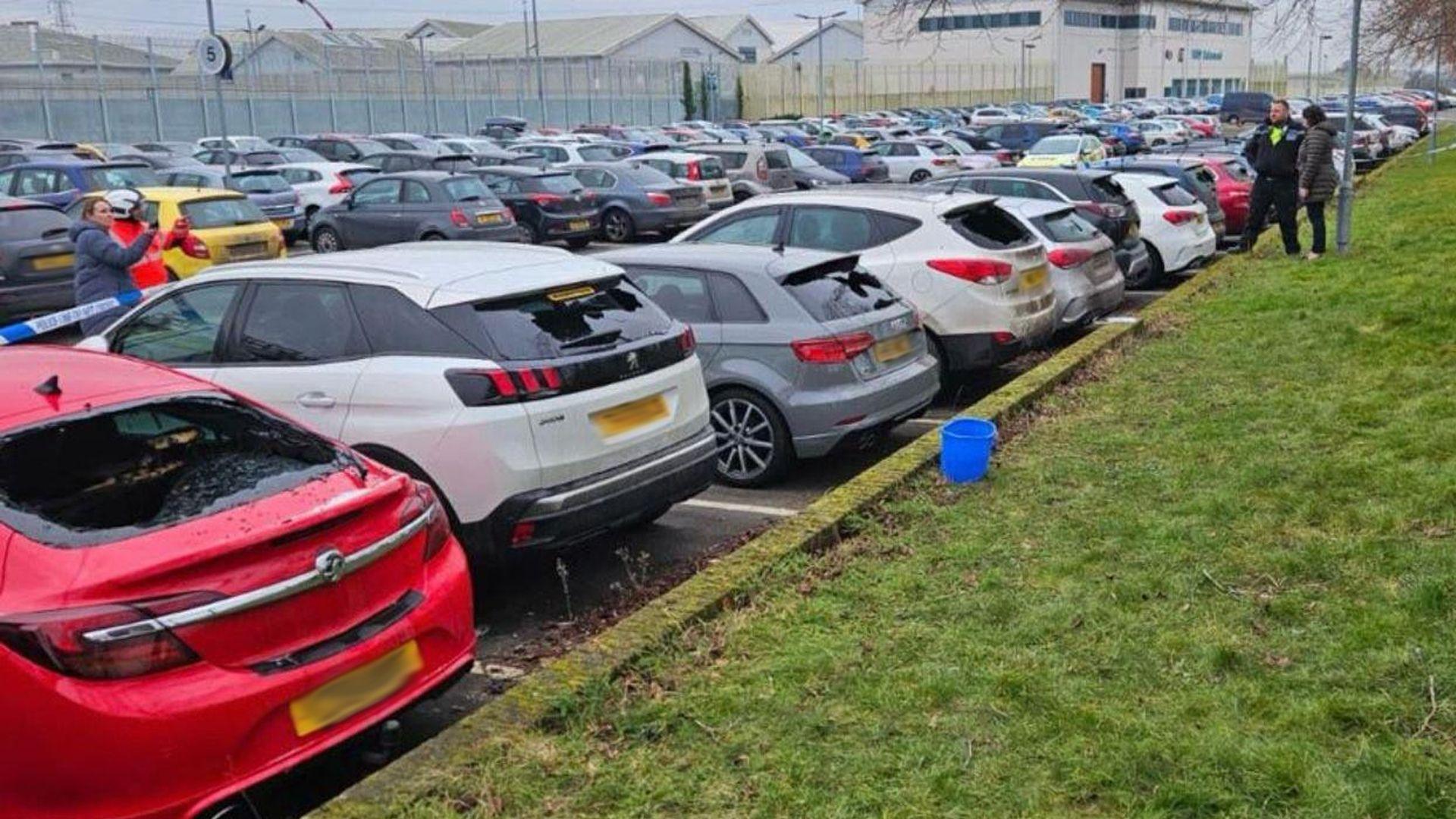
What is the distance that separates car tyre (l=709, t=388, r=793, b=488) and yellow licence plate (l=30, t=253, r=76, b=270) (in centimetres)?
873

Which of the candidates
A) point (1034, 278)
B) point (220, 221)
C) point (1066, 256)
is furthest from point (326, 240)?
point (1034, 278)

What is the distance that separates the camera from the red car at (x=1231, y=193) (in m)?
Answer: 19.6

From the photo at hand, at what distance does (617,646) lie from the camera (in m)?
4.76

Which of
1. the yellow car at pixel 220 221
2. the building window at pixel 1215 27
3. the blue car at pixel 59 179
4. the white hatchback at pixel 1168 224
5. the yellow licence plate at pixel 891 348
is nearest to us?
the yellow licence plate at pixel 891 348

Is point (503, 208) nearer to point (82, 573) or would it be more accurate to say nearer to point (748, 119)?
point (82, 573)

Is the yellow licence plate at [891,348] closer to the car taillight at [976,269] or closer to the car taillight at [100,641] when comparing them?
the car taillight at [976,269]

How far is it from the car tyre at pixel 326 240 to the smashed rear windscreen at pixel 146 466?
1693cm

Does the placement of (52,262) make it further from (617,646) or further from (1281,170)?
(1281,170)

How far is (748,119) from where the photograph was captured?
80.3 meters

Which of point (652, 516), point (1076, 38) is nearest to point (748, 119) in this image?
point (1076, 38)

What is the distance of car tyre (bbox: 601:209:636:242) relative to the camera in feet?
74.8

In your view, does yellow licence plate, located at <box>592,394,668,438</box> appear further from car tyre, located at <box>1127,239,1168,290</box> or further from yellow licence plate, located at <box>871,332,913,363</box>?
car tyre, located at <box>1127,239,1168,290</box>

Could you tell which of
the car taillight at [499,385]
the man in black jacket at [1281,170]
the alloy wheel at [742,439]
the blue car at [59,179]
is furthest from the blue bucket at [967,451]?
the blue car at [59,179]

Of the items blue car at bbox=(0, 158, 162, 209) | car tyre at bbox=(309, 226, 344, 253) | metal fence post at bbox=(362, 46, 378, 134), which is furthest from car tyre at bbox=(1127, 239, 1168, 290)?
metal fence post at bbox=(362, 46, 378, 134)
